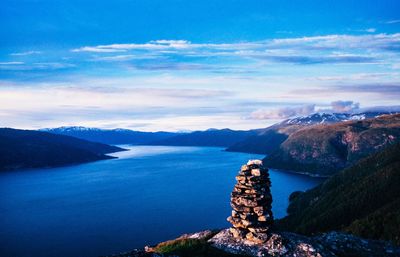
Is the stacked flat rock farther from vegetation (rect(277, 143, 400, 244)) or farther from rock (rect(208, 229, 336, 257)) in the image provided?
vegetation (rect(277, 143, 400, 244))

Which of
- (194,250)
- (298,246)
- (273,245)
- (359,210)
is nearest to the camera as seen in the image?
(194,250)

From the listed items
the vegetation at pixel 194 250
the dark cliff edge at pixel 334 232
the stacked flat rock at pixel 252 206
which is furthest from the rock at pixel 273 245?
the vegetation at pixel 194 250

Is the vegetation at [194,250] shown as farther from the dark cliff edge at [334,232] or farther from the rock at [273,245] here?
the rock at [273,245]

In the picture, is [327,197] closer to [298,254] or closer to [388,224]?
[388,224]

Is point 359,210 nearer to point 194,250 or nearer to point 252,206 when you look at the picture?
point 252,206

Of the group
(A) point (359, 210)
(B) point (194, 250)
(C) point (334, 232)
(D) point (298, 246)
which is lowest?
(A) point (359, 210)

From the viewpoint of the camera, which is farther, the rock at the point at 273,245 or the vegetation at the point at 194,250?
the rock at the point at 273,245

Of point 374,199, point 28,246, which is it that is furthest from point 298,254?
point 374,199

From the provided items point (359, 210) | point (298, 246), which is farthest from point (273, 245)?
point (359, 210)

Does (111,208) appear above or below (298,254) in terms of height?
below
